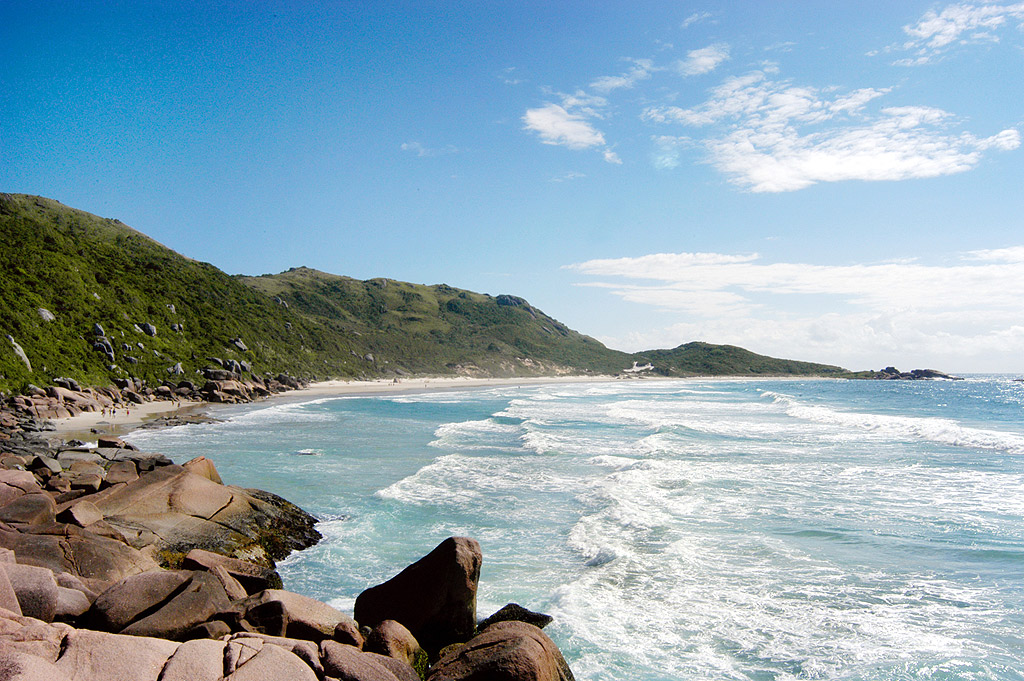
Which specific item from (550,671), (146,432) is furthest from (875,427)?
(146,432)

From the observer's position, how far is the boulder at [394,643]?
7.05m

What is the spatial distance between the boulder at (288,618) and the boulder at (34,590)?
200cm

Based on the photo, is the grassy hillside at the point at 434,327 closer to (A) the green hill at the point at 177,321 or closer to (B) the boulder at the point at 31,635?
(A) the green hill at the point at 177,321

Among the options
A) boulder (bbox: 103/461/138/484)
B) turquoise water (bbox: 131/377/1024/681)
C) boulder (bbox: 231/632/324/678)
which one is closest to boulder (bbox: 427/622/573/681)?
boulder (bbox: 231/632/324/678)

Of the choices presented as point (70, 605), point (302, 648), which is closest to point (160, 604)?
point (70, 605)

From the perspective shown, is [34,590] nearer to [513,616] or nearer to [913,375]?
[513,616]

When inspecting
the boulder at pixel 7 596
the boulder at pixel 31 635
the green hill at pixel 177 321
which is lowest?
the boulder at pixel 31 635

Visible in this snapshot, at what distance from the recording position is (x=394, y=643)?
23.5 ft

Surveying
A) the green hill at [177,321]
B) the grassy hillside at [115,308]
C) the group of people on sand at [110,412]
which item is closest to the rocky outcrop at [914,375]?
the green hill at [177,321]

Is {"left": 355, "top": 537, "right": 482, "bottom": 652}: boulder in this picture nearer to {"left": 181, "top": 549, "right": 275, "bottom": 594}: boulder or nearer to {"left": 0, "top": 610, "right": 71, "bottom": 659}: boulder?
{"left": 181, "top": 549, "right": 275, "bottom": 594}: boulder

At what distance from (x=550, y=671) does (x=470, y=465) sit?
16697 millimetres

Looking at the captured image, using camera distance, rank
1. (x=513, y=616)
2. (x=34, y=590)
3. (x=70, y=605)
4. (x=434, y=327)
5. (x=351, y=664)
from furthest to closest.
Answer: (x=434, y=327)
(x=513, y=616)
(x=70, y=605)
(x=34, y=590)
(x=351, y=664)

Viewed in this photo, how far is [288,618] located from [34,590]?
8.67ft

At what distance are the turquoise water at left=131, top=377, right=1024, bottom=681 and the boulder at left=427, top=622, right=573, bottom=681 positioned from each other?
1.80 m
